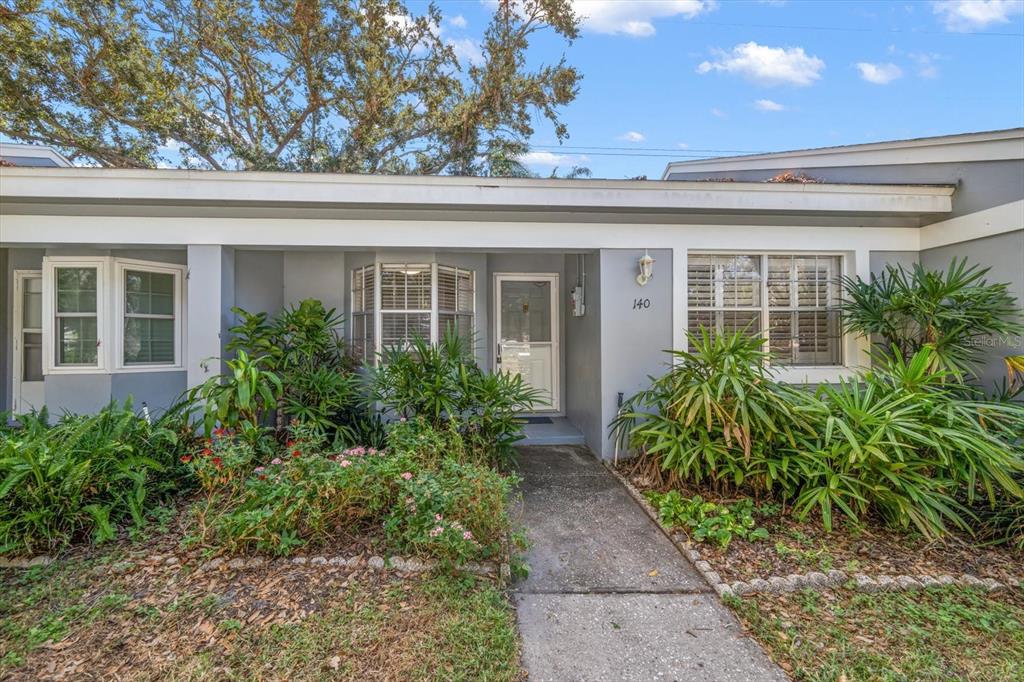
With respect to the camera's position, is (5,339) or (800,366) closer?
(800,366)

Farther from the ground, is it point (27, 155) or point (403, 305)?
point (27, 155)

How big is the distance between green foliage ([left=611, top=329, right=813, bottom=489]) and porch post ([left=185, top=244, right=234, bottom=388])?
15.4 feet

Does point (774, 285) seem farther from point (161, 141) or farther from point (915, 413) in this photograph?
point (161, 141)

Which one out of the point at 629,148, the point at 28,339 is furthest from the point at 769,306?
the point at 629,148

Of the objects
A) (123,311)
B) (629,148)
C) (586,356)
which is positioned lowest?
(586,356)

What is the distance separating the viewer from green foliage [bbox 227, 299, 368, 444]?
190 inches

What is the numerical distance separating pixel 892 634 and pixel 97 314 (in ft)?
26.6

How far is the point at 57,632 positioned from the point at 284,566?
1.07 m

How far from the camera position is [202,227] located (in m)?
5.02

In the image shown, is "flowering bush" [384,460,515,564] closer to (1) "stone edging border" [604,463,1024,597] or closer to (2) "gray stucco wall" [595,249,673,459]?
(1) "stone edging border" [604,463,1024,597]

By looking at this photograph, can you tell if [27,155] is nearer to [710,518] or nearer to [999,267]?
[710,518]

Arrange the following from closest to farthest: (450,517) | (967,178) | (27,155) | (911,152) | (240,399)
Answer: (450,517) → (240,399) → (967,178) → (911,152) → (27,155)

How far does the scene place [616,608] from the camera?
275 cm

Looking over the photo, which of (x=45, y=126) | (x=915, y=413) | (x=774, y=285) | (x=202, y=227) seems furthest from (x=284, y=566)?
(x=45, y=126)
